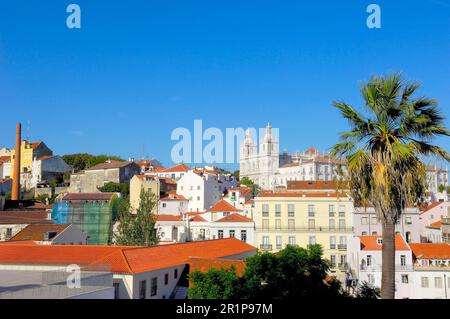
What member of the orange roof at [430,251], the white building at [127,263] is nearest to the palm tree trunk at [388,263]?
the white building at [127,263]

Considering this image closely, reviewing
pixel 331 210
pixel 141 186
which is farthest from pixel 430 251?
pixel 141 186

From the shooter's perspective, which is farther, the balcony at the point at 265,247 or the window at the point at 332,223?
the balcony at the point at 265,247

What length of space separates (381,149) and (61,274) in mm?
12065

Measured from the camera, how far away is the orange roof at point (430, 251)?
38719 millimetres

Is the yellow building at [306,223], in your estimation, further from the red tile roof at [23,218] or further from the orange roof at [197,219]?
the red tile roof at [23,218]

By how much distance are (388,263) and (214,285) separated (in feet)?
39.5

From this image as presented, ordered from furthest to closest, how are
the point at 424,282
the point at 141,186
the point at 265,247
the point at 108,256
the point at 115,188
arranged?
1. the point at 115,188
2. the point at 141,186
3. the point at 265,247
4. the point at 424,282
5. the point at 108,256

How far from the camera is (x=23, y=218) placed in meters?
50.1

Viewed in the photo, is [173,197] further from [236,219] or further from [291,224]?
[291,224]

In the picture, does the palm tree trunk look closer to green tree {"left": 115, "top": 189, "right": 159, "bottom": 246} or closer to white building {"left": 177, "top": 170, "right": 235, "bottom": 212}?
green tree {"left": 115, "top": 189, "right": 159, "bottom": 246}

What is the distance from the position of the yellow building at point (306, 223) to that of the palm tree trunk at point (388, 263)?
127 feet

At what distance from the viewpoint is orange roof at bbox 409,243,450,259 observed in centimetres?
3872

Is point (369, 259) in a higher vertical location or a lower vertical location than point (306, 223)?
lower
